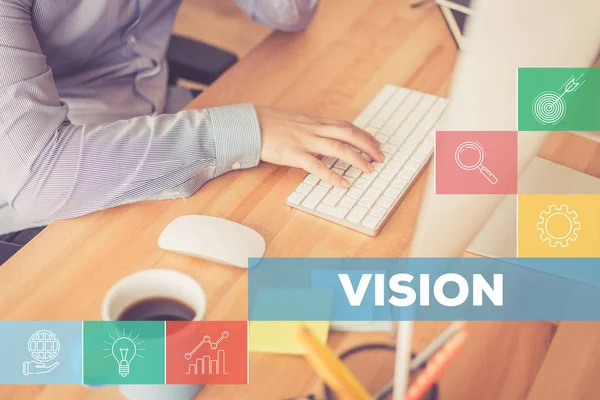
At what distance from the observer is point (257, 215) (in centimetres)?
83

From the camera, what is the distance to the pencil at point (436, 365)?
435 millimetres

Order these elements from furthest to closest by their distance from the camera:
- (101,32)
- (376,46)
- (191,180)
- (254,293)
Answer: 1. (376,46)
2. (101,32)
3. (191,180)
4. (254,293)

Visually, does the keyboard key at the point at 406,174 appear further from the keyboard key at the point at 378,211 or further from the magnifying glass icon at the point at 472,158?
the magnifying glass icon at the point at 472,158

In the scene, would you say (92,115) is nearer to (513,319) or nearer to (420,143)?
(420,143)

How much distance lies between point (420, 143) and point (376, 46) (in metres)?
0.31

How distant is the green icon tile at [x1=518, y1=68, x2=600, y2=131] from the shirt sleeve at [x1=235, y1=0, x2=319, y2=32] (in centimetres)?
58

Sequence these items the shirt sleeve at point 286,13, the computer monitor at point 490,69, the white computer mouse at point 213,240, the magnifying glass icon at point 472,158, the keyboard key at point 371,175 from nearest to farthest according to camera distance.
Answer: the computer monitor at point 490,69 < the magnifying glass icon at point 472,158 < the white computer mouse at point 213,240 < the keyboard key at point 371,175 < the shirt sleeve at point 286,13

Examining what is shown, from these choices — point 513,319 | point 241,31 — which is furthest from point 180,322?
point 241,31

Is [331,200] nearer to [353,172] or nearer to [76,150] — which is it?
[353,172]

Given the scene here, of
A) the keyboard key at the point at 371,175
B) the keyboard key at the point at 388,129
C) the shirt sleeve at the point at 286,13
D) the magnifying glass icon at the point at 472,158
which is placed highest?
the magnifying glass icon at the point at 472,158

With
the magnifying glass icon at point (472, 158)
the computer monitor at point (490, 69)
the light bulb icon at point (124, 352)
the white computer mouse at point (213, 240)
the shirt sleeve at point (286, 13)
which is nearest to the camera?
the computer monitor at point (490, 69)

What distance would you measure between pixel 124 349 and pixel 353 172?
1.32 feet

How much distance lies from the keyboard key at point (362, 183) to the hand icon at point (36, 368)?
0.43 m

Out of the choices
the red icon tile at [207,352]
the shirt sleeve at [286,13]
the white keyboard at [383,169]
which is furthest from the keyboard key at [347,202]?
the shirt sleeve at [286,13]
